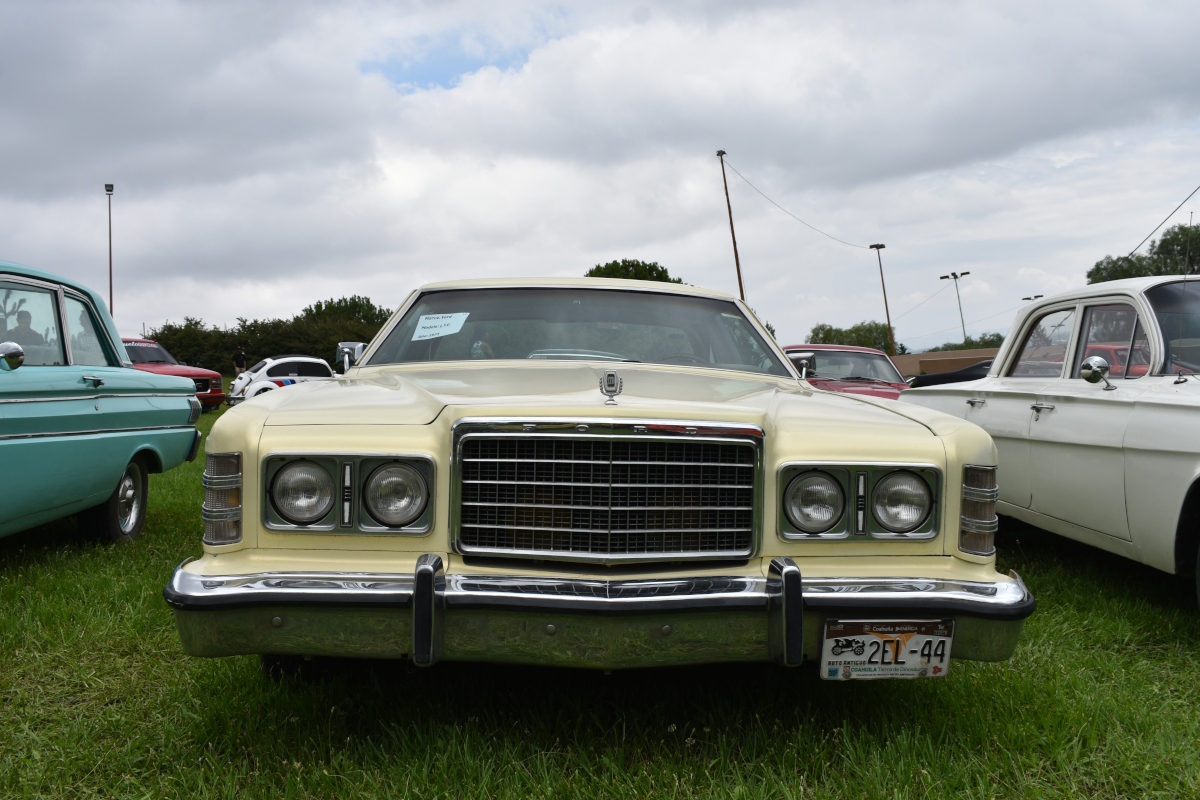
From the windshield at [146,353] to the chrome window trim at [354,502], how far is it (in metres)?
17.3

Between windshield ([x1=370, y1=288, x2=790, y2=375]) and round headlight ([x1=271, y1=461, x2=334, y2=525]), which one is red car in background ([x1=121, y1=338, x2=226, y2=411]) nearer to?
windshield ([x1=370, y1=288, x2=790, y2=375])

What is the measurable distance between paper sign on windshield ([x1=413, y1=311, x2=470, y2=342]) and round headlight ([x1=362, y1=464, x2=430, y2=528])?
1.53 m

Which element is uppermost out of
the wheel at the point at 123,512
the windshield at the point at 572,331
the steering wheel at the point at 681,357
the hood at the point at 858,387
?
the windshield at the point at 572,331

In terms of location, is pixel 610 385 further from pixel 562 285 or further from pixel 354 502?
pixel 562 285

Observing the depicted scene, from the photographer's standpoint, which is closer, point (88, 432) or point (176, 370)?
point (88, 432)

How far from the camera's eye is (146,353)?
60.5 feet

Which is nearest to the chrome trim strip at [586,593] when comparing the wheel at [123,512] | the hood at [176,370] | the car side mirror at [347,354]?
the car side mirror at [347,354]

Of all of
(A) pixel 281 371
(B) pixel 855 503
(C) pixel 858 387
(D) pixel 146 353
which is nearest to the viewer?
(B) pixel 855 503

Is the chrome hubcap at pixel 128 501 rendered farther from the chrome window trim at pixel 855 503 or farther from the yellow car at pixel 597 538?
the chrome window trim at pixel 855 503

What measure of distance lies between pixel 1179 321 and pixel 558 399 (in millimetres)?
3151

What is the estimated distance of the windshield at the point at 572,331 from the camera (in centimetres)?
388

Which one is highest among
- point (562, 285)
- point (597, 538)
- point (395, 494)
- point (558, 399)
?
point (562, 285)

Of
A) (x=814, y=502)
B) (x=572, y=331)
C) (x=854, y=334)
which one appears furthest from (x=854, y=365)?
(x=854, y=334)

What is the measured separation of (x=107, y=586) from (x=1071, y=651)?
4.30 meters
